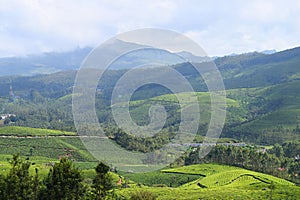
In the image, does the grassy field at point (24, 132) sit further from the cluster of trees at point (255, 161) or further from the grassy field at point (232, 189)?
the grassy field at point (232, 189)

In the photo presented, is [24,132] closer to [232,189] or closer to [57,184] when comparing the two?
[232,189]

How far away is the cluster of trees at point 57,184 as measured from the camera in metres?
29.4

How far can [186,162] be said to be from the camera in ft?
266

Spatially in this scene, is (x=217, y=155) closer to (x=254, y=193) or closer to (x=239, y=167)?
(x=239, y=167)

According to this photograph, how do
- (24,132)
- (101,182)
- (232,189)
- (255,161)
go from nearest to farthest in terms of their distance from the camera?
1. (101,182)
2. (232,189)
3. (255,161)
4. (24,132)

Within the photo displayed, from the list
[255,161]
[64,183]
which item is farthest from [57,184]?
[255,161]

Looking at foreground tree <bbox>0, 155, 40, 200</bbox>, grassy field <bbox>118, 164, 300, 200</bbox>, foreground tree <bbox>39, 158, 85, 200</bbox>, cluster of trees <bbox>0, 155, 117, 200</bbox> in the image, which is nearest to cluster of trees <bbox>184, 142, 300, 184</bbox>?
grassy field <bbox>118, 164, 300, 200</bbox>

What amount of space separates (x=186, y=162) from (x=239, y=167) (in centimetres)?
1387

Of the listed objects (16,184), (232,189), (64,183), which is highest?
(16,184)

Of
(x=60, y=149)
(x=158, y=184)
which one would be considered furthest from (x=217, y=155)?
(x=60, y=149)

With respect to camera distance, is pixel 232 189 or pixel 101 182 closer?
pixel 101 182

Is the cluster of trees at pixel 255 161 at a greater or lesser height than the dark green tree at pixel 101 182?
lesser

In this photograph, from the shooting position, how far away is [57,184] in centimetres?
3072

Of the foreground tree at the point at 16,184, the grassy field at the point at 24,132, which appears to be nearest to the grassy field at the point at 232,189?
the foreground tree at the point at 16,184
